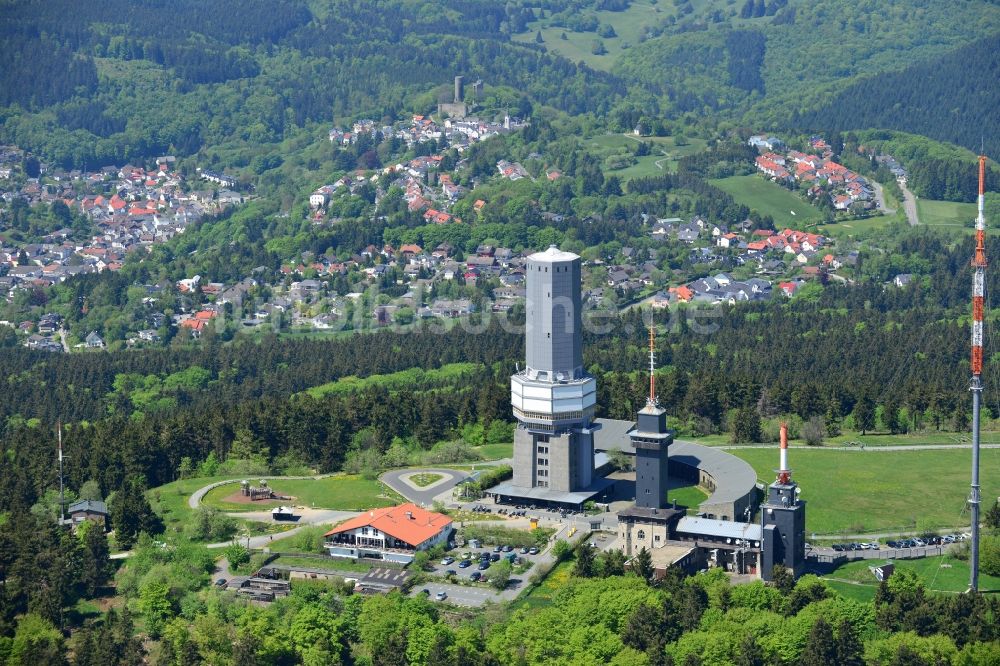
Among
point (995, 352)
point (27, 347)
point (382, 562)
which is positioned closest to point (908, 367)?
point (995, 352)

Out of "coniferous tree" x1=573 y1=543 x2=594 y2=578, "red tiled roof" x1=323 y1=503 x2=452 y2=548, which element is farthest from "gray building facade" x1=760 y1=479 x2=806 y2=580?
"red tiled roof" x1=323 y1=503 x2=452 y2=548

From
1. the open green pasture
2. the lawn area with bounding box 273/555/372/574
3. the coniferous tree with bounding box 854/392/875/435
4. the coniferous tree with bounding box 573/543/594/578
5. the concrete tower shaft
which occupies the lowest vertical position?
the lawn area with bounding box 273/555/372/574

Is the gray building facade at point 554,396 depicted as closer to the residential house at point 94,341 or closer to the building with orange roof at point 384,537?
the building with orange roof at point 384,537

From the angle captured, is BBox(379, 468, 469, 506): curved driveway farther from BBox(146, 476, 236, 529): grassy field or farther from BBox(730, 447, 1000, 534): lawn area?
BBox(730, 447, 1000, 534): lawn area

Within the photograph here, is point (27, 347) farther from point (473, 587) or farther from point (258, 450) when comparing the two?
point (473, 587)

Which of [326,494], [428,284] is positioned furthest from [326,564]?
[428,284]

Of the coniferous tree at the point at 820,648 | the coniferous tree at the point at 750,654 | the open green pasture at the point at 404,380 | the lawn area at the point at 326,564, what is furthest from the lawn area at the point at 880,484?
the open green pasture at the point at 404,380

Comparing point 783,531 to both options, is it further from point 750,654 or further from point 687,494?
point 687,494
